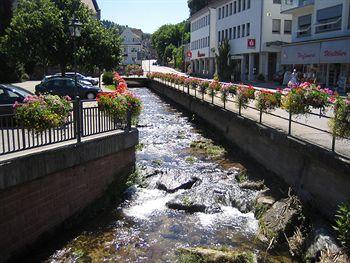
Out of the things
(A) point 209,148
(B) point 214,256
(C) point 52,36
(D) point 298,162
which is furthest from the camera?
(C) point 52,36

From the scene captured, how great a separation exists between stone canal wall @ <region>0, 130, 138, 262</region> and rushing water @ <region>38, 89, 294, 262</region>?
0.65 meters

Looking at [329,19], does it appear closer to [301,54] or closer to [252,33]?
[301,54]

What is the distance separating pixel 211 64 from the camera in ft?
226

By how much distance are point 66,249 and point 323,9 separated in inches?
1321

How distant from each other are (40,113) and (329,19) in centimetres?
3156

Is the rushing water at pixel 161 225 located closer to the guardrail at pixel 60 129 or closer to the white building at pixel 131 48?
the guardrail at pixel 60 129

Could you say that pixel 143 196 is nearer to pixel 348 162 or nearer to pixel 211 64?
pixel 348 162

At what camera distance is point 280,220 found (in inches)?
374

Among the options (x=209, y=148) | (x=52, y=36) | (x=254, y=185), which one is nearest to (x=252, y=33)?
(x=52, y=36)

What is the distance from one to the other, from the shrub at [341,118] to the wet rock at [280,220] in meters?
2.03

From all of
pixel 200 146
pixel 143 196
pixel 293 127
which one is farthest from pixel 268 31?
pixel 143 196

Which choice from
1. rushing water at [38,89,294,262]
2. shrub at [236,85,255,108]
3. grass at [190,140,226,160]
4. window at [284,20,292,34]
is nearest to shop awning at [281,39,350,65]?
window at [284,20,292,34]

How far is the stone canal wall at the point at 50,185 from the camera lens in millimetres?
8008

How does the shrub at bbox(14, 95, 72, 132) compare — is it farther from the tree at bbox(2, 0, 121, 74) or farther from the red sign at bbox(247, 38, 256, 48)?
the red sign at bbox(247, 38, 256, 48)
